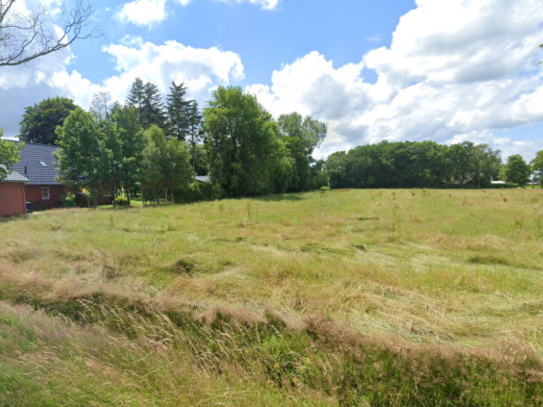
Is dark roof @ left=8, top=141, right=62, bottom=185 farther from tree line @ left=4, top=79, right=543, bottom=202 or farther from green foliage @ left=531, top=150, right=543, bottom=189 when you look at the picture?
green foliage @ left=531, top=150, right=543, bottom=189

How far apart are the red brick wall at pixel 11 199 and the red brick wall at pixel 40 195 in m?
4.78

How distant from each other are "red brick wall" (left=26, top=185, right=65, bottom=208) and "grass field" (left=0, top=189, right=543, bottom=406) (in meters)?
23.7

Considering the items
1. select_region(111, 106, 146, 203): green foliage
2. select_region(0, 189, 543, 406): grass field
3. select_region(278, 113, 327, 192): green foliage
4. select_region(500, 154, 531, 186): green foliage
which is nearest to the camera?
select_region(0, 189, 543, 406): grass field

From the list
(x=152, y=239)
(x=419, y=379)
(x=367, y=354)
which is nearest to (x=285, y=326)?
(x=367, y=354)

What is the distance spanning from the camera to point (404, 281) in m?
5.16

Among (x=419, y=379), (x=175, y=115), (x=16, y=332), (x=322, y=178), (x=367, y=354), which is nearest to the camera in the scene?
(x=419, y=379)

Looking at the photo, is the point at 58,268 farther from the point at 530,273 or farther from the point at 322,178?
the point at 322,178

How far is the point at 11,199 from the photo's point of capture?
2025 cm

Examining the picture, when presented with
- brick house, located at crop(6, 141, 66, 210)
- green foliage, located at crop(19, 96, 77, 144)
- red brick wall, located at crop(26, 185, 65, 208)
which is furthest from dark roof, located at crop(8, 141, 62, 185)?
green foliage, located at crop(19, 96, 77, 144)

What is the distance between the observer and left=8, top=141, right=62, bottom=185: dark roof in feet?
82.6

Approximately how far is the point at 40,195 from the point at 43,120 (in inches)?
743

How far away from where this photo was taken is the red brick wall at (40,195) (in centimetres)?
2495

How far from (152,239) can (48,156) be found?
2975 centimetres

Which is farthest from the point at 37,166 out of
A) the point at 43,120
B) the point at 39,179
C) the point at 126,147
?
the point at 43,120
